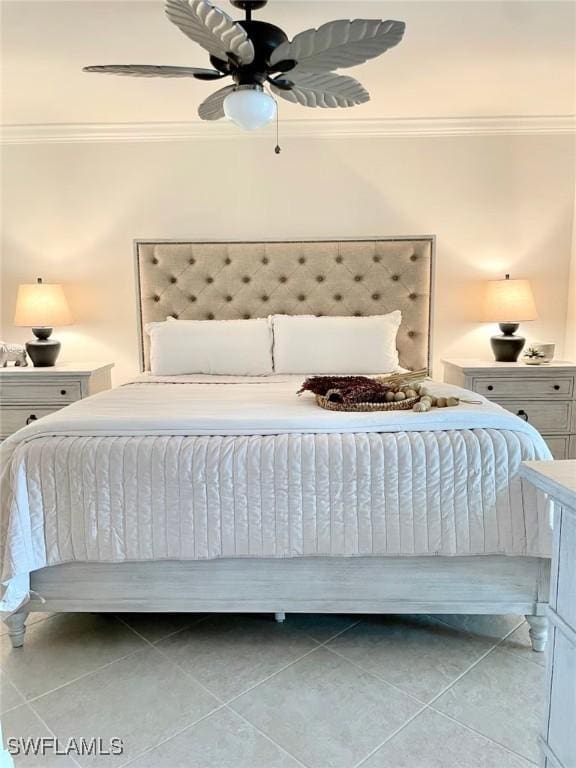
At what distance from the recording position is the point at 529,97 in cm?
304

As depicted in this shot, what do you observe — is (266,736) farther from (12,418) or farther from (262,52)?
(12,418)

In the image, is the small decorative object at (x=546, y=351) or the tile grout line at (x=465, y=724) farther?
the small decorative object at (x=546, y=351)

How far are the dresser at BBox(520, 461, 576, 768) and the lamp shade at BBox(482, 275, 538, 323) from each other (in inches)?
99.6

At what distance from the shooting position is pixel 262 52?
5.66 ft

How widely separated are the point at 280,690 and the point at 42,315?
105 inches

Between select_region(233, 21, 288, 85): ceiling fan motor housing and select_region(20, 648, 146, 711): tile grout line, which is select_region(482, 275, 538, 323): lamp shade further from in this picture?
select_region(20, 648, 146, 711): tile grout line

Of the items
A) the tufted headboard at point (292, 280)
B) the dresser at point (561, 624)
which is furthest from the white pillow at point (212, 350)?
the dresser at point (561, 624)

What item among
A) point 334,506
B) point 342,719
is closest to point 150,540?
point 334,506

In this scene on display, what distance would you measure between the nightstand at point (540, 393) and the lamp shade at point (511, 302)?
0.33m

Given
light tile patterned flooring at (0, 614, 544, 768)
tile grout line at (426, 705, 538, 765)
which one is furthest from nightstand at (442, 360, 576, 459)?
tile grout line at (426, 705, 538, 765)

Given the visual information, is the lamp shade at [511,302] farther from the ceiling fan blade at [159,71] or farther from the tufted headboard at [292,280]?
the ceiling fan blade at [159,71]

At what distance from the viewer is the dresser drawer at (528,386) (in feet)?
10.2

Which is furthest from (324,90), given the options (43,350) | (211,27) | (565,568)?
(43,350)

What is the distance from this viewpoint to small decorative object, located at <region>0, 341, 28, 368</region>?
3.33 m
